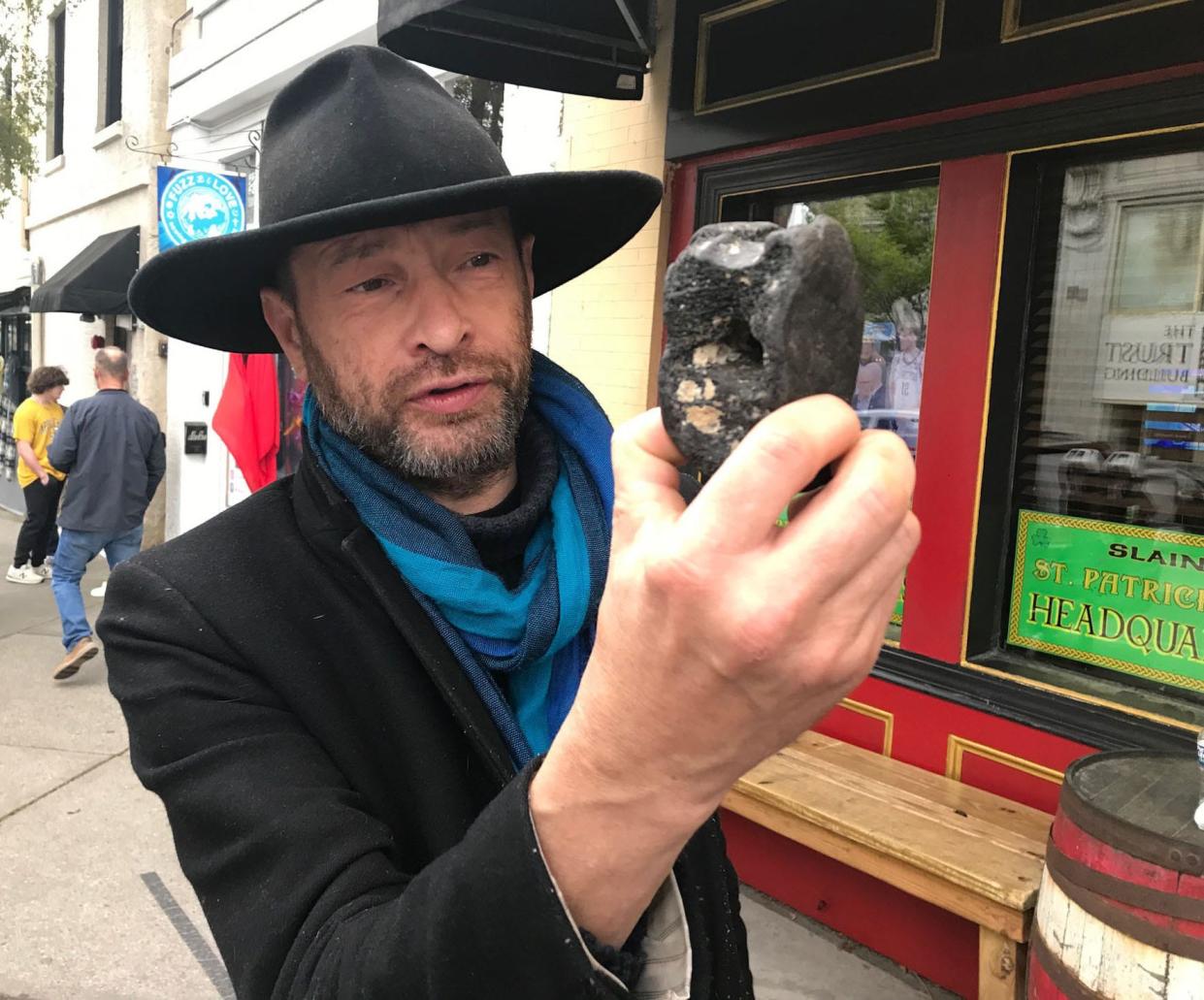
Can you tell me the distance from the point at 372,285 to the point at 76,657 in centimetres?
598

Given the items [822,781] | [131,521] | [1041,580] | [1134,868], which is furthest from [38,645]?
[1134,868]

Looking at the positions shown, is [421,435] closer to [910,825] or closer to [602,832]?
[602,832]

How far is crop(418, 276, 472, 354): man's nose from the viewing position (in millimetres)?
1483

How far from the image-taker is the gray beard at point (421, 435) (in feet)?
4.97

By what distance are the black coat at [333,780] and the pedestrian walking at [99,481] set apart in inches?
227

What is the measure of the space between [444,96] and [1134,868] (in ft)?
7.49

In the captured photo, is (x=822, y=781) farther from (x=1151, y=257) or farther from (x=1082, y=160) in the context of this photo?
(x=1082, y=160)

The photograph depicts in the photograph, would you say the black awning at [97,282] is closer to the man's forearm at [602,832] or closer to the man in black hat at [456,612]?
the man in black hat at [456,612]

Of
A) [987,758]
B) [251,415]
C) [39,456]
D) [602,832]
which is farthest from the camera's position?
[39,456]

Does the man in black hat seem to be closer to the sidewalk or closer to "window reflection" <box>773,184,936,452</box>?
"window reflection" <box>773,184,936,452</box>

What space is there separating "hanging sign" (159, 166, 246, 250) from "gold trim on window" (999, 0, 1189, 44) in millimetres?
6246

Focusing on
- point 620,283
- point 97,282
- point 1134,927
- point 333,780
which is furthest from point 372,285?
point 97,282

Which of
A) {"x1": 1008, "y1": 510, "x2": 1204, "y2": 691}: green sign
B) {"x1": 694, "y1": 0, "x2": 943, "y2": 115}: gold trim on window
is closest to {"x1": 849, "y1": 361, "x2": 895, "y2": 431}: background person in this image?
{"x1": 1008, "y1": 510, "x2": 1204, "y2": 691}: green sign

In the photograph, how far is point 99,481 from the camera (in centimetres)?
675
